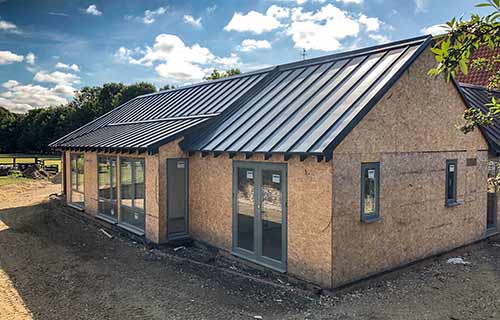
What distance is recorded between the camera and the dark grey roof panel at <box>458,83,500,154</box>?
11.1 m

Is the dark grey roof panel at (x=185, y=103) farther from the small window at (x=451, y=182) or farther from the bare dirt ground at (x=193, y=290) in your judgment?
the small window at (x=451, y=182)

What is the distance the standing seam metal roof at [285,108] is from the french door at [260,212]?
23.2 inches

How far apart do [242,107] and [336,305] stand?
674 centimetres

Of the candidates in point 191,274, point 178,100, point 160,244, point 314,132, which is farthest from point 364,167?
point 178,100

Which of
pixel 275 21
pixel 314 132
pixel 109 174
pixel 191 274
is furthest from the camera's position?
pixel 275 21

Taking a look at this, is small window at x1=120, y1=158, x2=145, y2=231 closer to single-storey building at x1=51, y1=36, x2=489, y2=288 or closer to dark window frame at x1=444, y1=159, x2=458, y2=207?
single-storey building at x1=51, y1=36, x2=489, y2=288

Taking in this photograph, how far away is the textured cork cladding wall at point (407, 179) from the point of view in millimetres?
7328

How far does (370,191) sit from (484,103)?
29.2 ft

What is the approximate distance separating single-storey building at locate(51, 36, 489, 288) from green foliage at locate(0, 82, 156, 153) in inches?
1566

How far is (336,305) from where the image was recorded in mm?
6703

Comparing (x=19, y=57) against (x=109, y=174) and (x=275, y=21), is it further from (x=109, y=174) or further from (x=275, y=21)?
(x=275, y=21)

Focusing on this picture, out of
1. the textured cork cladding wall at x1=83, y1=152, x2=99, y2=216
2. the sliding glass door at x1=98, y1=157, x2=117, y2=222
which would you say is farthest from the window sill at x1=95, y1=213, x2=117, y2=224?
the textured cork cladding wall at x1=83, y1=152, x2=99, y2=216


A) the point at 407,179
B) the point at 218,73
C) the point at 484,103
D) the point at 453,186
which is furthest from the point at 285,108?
the point at 218,73

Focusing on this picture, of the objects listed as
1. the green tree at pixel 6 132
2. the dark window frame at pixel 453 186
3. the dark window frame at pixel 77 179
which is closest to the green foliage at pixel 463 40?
the dark window frame at pixel 453 186
